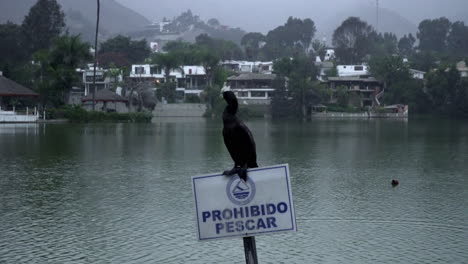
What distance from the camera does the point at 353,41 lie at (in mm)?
166625

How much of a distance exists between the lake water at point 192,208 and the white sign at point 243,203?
18.7ft

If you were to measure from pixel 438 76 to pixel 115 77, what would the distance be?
140 ft

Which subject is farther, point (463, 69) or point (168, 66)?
point (463, 69)

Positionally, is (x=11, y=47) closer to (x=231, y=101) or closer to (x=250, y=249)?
(x=231, y=101)

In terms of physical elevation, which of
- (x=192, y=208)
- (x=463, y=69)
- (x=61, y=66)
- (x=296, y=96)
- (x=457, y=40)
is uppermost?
(x=457, y=40)

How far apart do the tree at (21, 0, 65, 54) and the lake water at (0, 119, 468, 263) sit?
79.6 meters

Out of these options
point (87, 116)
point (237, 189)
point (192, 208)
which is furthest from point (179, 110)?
point (237, 189)

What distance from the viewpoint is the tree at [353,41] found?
159 meters

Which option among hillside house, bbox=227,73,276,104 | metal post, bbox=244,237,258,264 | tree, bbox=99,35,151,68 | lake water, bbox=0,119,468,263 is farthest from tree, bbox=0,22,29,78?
metal post, bbox=244,237,258,264

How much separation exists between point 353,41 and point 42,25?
8156 cm

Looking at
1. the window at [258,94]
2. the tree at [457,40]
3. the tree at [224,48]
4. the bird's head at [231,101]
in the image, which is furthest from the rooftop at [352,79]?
the bird's head at [231,101]

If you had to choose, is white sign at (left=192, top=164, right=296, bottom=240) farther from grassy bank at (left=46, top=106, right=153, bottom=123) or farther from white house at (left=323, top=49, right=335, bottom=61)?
white house at (left=323, top=49, right=335, bottom=61)

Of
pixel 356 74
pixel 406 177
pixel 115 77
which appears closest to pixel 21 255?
pixel 406 177

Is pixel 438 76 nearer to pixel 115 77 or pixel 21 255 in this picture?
pixel 115 77
